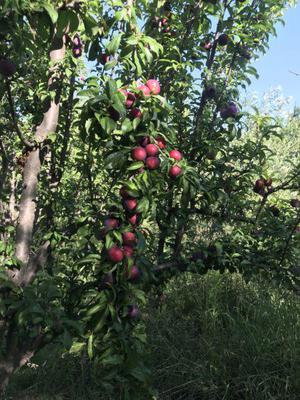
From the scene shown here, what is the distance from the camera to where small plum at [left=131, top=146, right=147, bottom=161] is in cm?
202

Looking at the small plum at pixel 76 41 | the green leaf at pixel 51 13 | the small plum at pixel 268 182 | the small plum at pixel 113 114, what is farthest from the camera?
the small plum at pixel 268 182

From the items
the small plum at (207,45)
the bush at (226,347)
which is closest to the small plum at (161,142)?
the small plum at (207,45)

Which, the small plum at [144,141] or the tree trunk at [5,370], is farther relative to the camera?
the tree trunk at [5,370]

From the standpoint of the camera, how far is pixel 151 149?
202 cm

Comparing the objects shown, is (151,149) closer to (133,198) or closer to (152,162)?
(152,162)

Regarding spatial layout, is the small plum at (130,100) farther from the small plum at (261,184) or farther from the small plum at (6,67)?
the small plum at (261,184)

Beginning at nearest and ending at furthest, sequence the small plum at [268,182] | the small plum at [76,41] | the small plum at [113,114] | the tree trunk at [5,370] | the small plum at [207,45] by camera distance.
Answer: the small plum at [113,114] → the tree trunk at [5,370] → the small plum at [76,41] → the small plum at [268,182] → the small plum at [207,45]

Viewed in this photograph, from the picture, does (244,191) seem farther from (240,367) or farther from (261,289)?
(261,289)

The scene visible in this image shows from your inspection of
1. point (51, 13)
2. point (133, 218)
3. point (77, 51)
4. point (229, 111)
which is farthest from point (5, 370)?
point (229, 111)

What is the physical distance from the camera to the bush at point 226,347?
3.50 meters

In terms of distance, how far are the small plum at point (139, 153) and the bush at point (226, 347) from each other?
7.29 ft

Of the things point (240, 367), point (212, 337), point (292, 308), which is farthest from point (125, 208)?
point (292, 308)

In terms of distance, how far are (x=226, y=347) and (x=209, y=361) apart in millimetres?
244

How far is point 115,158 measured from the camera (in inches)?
80.9
